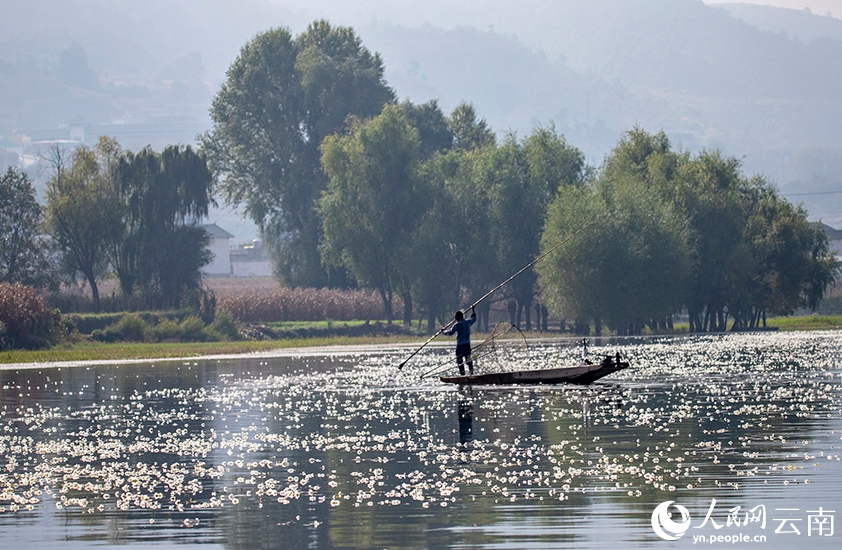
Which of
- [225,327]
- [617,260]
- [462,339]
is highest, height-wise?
[617,260]

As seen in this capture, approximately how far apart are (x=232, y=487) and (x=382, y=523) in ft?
14.6

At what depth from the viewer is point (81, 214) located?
91312 millimetres

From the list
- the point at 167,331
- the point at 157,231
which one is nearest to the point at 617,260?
the point at 167,331

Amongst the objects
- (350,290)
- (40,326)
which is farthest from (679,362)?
(350,290)

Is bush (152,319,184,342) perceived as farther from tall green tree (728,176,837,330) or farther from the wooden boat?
the wooden boat

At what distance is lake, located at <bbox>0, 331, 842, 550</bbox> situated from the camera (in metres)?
16.5

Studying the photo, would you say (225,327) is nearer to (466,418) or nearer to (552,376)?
(552,376)

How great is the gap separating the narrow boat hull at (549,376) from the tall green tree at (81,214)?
57.4 metres

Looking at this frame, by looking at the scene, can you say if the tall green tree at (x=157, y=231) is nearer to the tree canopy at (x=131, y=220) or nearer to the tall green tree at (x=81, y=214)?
the tree canopy at (x=131, y=220)

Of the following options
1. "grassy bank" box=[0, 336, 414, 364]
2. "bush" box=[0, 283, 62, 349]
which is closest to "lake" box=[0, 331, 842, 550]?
"grassy bank" box=[0, 336, 414, 364]

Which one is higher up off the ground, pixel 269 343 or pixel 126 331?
pixel 126 331

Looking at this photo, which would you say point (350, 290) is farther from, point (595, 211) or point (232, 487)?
point (232, 487)

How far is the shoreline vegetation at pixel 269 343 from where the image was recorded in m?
68.2

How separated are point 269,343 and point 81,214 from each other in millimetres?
18137
